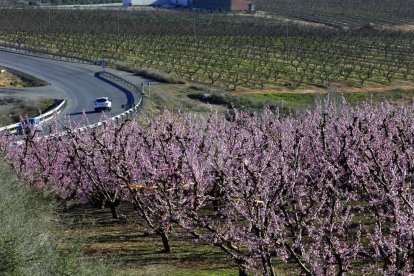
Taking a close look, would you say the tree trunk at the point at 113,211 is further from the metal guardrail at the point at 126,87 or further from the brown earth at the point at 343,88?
the brown earth at the point at 343,88

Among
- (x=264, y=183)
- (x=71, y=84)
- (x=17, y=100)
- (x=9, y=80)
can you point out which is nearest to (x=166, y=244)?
(x=264, y=183)

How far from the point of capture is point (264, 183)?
15.3 metres

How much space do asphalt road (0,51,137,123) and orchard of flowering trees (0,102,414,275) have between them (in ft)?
68.3

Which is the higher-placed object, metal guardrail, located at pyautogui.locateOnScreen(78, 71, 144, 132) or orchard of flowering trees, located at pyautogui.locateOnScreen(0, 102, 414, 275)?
orchard of flowering trees, located at pyautogui.locateOnScreen(0, 102, 414, 275)

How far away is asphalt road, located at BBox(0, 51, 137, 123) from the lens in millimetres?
54688

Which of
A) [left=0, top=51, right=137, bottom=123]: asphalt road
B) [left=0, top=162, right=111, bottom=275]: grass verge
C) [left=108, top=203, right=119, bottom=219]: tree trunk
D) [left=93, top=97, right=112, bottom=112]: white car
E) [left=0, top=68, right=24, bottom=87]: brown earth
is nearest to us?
[left=0, top=162, right=111, bottom=275]: grass verge

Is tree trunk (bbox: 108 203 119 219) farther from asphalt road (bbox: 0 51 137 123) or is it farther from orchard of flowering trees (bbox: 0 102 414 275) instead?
asphalt road (bbox: 0 51 137 123)

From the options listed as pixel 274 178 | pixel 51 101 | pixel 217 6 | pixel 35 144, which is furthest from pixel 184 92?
pixel 217 6

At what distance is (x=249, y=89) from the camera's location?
229ft

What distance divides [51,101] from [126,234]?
35792mm

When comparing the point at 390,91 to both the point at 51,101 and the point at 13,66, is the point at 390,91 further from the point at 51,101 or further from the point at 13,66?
the point at 13,66

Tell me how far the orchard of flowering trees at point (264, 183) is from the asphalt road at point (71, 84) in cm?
2081

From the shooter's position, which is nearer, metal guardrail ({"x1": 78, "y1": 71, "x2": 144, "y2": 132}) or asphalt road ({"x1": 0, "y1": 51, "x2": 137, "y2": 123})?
metal guardrail ({"x1": 78, "y1": 71, "x2": 144, "y2": 132})

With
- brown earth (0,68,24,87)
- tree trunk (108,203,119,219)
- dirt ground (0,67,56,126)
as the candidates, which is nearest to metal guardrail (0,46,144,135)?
dirt ground (0,67,56,126)
